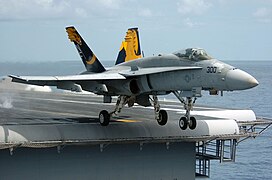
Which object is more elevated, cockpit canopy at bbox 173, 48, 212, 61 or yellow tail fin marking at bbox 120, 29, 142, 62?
yellow tail fin marking at bbox 120, 29, 142, 62

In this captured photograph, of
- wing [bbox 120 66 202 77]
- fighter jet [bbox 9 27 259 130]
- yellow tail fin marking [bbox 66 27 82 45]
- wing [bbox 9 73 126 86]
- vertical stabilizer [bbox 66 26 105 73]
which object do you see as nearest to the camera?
fighter jet [bbox 9 27 259 130]

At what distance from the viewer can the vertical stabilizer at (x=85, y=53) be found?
2523cm

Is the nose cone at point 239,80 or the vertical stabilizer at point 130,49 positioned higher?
the vertical stabilizer at point 130,49

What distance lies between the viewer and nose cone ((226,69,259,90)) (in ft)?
62.3

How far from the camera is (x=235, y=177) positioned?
1745 inches

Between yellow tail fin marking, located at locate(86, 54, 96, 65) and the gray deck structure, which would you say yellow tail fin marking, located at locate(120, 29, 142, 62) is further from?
the gray deck structure

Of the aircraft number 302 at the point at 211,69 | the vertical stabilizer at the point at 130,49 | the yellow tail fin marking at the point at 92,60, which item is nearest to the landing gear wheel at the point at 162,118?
the aircraft number 302 at the point at 211,69

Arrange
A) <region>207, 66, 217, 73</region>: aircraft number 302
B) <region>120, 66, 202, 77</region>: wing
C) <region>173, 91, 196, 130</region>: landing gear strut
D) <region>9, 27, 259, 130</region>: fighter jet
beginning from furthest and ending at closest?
<region>173, 91, 196, 130</region>: landing gear strut, <region>120, 66, 202, 77</region>: wing, <region>207, 66, 217, 73</region>: aircraft number 302, <region>9, 27, 259, 130</region>: fighter jet

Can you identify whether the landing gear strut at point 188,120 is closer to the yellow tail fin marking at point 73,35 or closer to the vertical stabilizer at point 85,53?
the vertical stabilizer at point 85,53

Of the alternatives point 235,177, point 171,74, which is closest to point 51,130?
point 171,74

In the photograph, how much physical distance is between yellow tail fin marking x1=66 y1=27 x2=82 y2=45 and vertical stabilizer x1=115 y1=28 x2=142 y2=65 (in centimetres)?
323

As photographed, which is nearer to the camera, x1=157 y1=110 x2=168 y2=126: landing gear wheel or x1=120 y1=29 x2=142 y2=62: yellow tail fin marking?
x1=157 y1=110 x2=168 y2=126: landing gear wheel

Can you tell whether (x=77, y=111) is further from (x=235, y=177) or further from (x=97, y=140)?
(x=235, y=177)

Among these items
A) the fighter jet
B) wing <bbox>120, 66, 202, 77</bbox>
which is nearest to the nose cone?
the fighter jet
